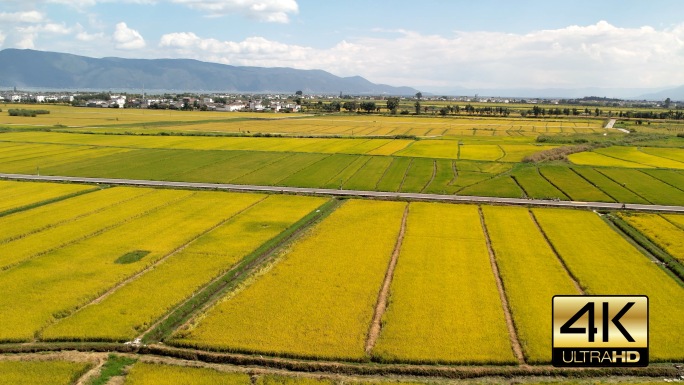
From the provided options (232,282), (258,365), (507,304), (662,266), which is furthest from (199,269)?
(662,266)

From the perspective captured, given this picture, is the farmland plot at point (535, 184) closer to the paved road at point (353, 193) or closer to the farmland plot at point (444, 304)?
the paved road at point (353, 193)

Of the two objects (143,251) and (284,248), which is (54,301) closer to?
(143,251)

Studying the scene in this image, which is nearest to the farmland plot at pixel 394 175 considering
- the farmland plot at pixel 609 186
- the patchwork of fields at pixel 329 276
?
the patchwork of fields at pixel 329 276

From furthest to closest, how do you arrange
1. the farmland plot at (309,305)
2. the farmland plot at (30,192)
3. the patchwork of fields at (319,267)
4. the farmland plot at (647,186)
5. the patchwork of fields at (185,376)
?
the farmland plot at (647,186), the farmland plot at (30,192), the farmland plot at (309,305), the patchwork of fields at (319,267), the patchwork of fields at (185,376)

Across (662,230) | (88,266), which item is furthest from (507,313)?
(88,266)

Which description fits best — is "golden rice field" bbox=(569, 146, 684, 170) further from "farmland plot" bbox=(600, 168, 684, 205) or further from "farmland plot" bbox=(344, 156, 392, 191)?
"farmland plot" bbox=(344, 156, 392, 191)

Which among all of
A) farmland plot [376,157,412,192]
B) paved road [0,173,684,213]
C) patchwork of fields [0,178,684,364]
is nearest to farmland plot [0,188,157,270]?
patchwork of fields [0,178,684,364]
